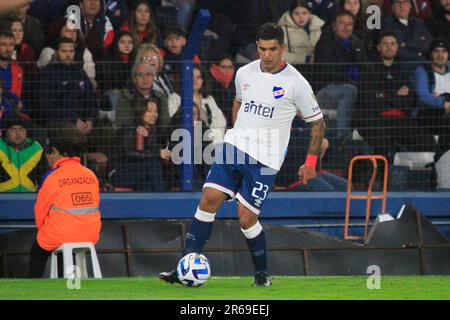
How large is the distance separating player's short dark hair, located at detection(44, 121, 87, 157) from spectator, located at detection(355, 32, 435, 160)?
10.5ft

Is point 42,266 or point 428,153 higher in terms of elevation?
point 428,153

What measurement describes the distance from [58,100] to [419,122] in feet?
13.6

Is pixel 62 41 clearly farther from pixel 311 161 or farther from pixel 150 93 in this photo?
pixel 311 161

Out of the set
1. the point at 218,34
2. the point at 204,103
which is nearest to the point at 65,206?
the point at 204,103

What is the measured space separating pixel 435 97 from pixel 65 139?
446 centimetres

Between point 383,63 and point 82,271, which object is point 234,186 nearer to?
point 82,271

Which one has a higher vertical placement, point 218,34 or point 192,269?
point 218,34

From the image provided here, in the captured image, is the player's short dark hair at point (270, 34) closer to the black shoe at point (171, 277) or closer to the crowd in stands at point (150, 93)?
the black shoe at point (171, 277)

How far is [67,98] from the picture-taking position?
40.4 ft

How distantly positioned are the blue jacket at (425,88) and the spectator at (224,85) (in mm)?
2161

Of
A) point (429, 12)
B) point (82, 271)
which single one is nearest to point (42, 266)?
point (82, 271)

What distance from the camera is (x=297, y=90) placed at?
8.63 metres

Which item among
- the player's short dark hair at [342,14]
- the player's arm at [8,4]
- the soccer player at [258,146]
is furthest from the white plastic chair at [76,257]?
the player's arm at [8,4]

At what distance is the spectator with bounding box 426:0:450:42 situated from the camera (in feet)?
48.2
